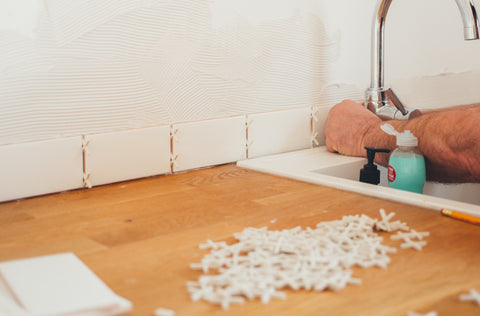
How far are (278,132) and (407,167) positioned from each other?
1.28ft

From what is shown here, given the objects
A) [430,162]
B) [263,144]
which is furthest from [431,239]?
[263,144]

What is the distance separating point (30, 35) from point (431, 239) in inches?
30.3

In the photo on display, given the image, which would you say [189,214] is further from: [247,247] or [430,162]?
[430,162]

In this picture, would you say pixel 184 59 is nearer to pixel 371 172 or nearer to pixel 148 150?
pixel 148 150

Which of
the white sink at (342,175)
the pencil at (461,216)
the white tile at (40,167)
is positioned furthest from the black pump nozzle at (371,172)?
the white tile at (40,167)

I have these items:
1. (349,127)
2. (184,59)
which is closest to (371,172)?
(349,127)

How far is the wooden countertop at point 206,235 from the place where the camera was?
0.61m

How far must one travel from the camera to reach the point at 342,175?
128 cm

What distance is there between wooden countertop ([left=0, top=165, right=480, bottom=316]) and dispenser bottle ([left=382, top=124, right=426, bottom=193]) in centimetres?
13

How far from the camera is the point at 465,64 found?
6.11ft

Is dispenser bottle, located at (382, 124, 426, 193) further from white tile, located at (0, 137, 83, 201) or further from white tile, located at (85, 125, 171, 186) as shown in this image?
white tile, located at (0, 137, 83, 201)

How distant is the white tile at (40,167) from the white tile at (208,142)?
0.75 ft

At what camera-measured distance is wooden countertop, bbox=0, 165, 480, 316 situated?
2.00ft

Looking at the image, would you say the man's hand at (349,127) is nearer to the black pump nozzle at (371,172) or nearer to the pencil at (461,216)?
the black pump nozzle at (371,172)
